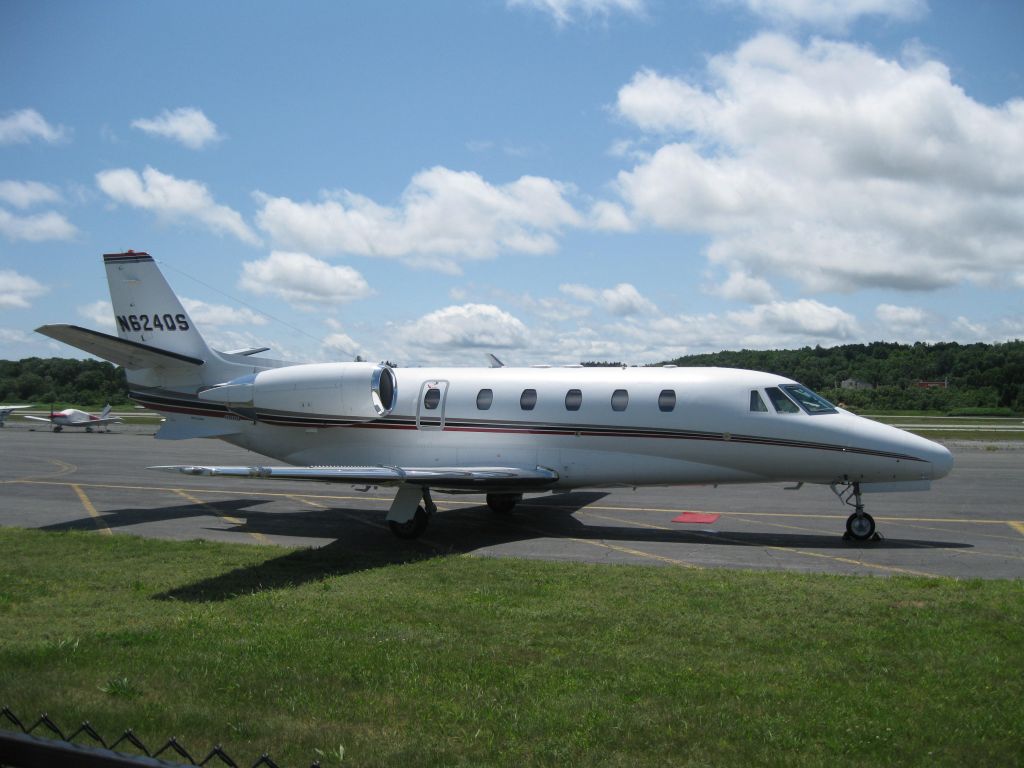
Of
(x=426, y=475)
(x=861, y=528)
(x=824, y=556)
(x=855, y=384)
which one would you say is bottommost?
(x=824, y=556)

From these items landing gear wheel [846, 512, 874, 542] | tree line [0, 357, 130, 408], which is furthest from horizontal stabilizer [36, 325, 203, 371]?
tree line [0, 357, 130, 408]

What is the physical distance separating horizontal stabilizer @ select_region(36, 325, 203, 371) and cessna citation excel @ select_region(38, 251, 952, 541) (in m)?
0.04

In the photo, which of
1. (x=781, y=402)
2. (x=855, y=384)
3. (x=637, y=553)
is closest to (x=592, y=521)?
(x=637, y=553)

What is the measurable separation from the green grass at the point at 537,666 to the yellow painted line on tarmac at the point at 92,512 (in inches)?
215

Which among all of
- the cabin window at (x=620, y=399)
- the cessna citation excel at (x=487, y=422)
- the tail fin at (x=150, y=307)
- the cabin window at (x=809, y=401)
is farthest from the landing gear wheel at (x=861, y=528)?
the tail fin at (x=150, y=307)

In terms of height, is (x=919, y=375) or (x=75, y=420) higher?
(x=919, y=375)

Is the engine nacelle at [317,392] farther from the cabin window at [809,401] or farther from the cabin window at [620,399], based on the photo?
the cabin window at [809,401]

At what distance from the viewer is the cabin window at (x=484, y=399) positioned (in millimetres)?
17234

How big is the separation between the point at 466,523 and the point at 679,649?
10.6m

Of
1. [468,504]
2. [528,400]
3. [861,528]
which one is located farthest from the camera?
[468,504]

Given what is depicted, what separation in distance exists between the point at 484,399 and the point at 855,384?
80525 mm

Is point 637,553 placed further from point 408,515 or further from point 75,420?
point 75,420

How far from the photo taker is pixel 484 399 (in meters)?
17.3

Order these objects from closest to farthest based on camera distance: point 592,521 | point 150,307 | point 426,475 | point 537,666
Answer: point 537,666 → point 426,475 → point 592,521 → point 150,307
